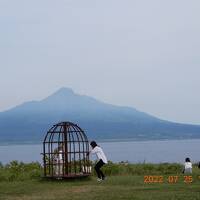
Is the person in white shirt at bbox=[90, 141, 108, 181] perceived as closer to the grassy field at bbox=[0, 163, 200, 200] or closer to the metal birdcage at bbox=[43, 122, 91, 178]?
the grassy field at bbox=[0, 163, 200, 200]

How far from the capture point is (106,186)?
750 inches

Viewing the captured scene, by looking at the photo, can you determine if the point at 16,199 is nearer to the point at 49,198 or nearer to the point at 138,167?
the point at 49,198

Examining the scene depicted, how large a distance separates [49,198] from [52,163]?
6.10m

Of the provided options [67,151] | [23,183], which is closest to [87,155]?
[67,151]

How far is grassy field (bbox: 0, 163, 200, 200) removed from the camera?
16523mm

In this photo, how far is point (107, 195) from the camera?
54.2ft

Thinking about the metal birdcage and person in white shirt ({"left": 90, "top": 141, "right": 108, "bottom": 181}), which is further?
the metal birdcage

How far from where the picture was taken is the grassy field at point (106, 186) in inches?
651
